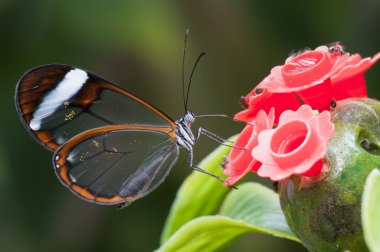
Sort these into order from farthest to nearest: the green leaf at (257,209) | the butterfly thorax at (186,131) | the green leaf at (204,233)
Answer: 1. the butterfly thorax at (186,131)
2. the green leaf at (257,209)
3. the green leaf at (204,233)

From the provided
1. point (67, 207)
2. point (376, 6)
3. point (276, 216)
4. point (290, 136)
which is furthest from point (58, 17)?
point (290, 136)

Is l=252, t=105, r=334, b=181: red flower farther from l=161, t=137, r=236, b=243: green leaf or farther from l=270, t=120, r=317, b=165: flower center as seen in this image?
l=161, t=137, r=236, b=243: green leaf

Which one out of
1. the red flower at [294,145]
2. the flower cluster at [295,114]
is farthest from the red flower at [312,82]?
the red flower at [294,145]

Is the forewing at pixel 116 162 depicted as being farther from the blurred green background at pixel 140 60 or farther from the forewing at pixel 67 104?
the blurred green background at pixel 140 60

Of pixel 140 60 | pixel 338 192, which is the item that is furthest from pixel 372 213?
pixel 140 60

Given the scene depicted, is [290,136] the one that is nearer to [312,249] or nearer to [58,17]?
[312,249]
